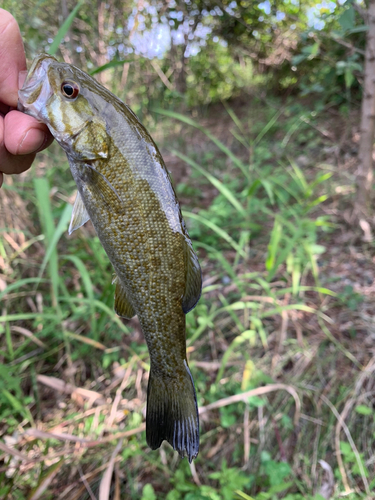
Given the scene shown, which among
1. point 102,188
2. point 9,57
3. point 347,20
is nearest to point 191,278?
point 102,188

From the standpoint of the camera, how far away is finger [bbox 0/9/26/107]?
113 cm

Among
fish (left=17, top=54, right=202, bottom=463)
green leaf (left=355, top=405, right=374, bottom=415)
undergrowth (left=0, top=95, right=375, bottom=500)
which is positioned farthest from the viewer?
green leaf (left=355, top=405, right=374, bottom=415)

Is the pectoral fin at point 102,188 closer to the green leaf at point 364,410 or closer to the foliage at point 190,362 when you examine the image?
the foliage at point 190,362

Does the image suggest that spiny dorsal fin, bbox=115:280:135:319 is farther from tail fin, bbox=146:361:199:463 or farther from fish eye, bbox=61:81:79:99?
fish eye, bbox=61:81:79:99

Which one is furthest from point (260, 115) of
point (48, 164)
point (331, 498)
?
point (331, 498)

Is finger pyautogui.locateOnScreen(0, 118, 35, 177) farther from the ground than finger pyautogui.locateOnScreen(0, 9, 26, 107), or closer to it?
closer to it

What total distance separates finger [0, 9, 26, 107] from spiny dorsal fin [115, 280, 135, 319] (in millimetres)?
800

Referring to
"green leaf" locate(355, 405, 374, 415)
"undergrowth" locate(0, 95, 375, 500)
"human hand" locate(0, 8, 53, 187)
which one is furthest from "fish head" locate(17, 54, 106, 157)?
"green leaf" locate(355, 405, 374, 415)

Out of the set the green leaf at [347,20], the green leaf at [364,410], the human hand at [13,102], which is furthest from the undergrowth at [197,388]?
the green leaf at [347,20]

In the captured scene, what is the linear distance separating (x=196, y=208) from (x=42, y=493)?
3230 mm

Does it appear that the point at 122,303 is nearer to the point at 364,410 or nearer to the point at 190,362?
the point at 190,362

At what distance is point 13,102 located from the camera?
123 cm

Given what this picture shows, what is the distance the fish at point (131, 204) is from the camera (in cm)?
100

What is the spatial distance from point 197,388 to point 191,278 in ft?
4.53
